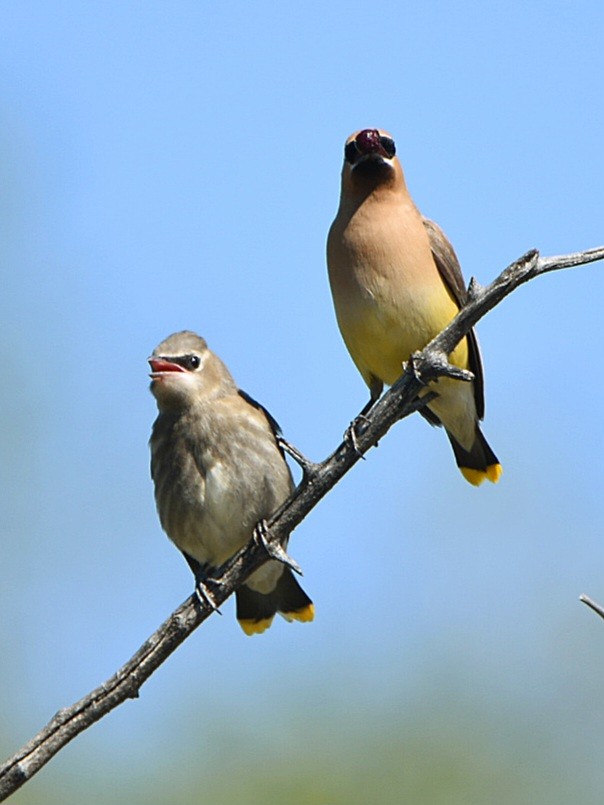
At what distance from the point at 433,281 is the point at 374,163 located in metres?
0.65

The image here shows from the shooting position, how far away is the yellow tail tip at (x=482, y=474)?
29.4ft

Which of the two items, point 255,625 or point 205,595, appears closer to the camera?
point 205,595

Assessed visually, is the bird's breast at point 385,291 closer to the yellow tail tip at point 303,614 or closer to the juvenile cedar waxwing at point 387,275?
the juvenile cedar waxwing at point 387,275

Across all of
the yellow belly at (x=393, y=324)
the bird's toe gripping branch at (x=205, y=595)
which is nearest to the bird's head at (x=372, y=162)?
the yellow belly at (x=393, y=324)

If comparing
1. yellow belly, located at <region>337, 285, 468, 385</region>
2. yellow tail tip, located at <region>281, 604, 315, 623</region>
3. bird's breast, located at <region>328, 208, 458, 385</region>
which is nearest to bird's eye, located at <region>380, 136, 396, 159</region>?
bird's breast, located at <region>328, 208, 458, 385</region>

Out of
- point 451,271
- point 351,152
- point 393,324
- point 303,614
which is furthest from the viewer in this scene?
point 303,614

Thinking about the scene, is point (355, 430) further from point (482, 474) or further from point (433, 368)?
point (482, 474)

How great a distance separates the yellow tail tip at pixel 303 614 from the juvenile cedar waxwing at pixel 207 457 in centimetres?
74

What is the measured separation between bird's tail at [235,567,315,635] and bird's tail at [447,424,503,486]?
1075 millimetres

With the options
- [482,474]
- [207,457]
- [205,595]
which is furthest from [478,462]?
[205,595]

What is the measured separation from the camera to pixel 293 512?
21.4 feet

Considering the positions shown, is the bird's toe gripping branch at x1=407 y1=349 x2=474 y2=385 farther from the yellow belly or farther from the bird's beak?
the bird's beak

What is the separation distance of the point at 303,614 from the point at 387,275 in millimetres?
2043

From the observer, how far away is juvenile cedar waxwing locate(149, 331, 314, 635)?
8125 mm
